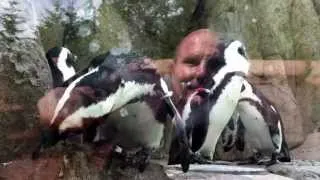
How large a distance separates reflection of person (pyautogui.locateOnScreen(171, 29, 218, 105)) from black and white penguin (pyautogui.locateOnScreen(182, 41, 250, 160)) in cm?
3

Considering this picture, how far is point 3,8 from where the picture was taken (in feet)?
8.34

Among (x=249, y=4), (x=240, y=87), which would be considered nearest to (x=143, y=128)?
(x=240, y=87)

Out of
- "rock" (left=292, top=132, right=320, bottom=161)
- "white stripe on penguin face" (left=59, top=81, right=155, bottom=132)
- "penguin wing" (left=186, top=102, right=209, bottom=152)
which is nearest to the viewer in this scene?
"white stripe on penguin face" (left=59, top=81, right=155, bottom=132)

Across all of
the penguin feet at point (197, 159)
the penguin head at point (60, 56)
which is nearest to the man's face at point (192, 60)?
the penguin feet at point (197, 159)

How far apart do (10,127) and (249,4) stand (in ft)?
3.04

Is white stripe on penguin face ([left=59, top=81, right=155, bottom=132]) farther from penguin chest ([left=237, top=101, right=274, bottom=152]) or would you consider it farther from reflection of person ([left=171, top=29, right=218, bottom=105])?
penguin chest ([left=237, top=101, right=274, bottom=152])

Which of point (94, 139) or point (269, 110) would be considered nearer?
point (94, 139)

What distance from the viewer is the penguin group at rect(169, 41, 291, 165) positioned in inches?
103

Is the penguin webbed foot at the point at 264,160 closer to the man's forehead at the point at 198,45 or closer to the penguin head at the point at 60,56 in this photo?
the man's forehead at the point at 198,45

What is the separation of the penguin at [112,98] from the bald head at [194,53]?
80 millimetres

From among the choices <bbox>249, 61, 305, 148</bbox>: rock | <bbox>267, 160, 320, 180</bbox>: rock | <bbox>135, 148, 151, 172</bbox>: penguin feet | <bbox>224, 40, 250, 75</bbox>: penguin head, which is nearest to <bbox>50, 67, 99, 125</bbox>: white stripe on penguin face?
<bbox>135, 148, 151, 172</bbox>: penguin feet

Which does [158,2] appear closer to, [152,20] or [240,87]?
[152,20]

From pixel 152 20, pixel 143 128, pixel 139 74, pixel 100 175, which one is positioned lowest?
pixel 100 175

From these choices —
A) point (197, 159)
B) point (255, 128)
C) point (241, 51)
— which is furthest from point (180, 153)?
point (241, 51)
